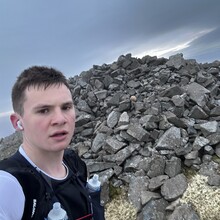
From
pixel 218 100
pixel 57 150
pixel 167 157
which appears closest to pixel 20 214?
pixel 57 150

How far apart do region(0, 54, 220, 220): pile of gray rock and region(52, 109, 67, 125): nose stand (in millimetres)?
6380

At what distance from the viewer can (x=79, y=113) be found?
14656 millimetres

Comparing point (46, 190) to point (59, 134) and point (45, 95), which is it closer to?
point (59, 134)

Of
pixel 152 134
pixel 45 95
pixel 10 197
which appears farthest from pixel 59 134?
pixel 152 134

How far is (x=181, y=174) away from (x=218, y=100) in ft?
19.8

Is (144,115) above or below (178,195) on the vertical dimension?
above

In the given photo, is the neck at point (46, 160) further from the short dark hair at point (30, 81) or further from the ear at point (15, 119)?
the short dark hair at point (30, 81)

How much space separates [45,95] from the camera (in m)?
3.49

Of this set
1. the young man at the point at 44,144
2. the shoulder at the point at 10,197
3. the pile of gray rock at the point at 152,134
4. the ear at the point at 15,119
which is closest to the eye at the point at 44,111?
the young man at the point at 44,144

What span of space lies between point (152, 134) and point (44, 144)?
27.8 feet

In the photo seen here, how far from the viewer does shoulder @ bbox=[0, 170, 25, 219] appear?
8.98 feet

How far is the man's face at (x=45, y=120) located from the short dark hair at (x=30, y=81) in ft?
0.21

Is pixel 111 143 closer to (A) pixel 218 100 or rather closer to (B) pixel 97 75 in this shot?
(A) pixel 218 100

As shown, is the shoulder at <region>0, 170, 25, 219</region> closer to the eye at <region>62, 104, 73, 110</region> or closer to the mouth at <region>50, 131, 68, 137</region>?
the mouth at <region>50, 131, 68, 137</region>
